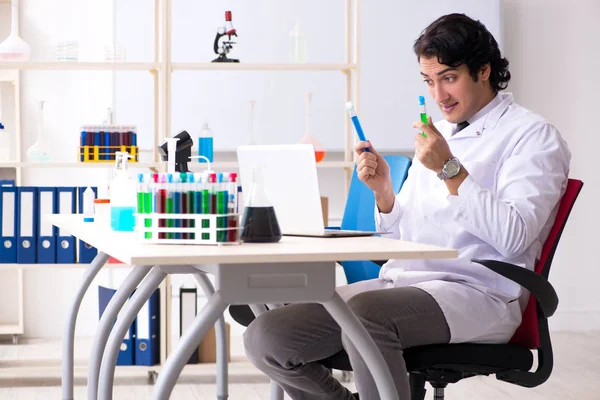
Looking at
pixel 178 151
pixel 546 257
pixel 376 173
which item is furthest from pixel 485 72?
pixel 178 151

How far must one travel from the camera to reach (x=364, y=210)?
2.62m

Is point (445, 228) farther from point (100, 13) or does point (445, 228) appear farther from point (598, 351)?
point (100, 13)

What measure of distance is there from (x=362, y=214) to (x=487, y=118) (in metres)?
0.59

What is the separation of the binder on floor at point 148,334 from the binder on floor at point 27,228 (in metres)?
0.51

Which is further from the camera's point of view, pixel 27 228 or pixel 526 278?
pixel 27 228

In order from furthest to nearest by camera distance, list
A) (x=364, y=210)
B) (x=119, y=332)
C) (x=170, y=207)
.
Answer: (x=364, y=210)
(x=119, y=332)
(x=170, y=207)

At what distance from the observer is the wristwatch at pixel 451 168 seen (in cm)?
192

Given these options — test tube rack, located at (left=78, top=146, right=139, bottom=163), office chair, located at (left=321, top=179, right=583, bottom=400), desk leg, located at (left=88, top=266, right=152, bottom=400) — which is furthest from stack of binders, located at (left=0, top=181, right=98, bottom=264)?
office chair, located at (left=321, top=179, right=583, bottom=400)

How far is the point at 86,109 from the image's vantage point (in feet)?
15.3

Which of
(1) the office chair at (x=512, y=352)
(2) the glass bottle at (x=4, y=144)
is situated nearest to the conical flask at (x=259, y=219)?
(1) the office chair at (x=512, y=352)

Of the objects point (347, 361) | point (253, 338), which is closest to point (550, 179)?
point (347, 361)

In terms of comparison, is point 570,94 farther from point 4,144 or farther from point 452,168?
point 452,168

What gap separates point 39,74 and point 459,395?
8.89ft

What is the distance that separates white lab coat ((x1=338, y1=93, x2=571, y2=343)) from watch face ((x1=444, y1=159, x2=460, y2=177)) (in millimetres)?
34
